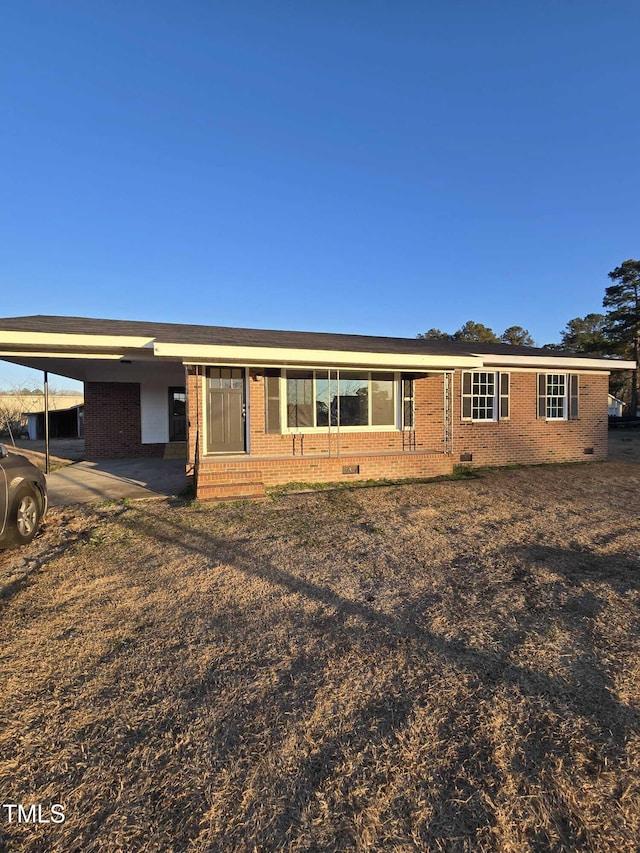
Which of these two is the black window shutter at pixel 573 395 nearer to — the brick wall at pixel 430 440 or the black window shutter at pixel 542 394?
the brick wall at pixel 430 440

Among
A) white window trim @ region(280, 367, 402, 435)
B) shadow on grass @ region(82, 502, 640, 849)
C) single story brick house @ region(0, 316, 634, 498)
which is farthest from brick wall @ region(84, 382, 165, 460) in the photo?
shadow on grass @ region(82, 502, 640, 849)

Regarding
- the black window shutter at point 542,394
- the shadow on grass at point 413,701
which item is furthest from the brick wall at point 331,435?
the shadow on grass at point 413,701

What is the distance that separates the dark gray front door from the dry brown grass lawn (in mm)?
4232

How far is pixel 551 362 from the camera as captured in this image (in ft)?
36.9

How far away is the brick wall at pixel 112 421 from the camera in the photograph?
13430 mm

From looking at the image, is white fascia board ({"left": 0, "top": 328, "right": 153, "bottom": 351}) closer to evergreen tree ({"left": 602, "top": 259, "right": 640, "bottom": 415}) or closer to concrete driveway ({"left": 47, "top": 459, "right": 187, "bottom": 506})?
concrete driveway ({"left": 47, "top": 459, "right": 187, "bottom": 506})

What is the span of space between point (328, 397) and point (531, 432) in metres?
5.90

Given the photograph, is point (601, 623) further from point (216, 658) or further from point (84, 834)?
point (84, 834)

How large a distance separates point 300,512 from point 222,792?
499cm

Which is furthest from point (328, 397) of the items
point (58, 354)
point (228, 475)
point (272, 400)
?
point (58, 354)

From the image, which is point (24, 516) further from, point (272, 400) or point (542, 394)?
point (542, 394)

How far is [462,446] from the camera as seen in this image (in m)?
10.8

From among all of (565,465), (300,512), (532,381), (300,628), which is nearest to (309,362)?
(300,512)

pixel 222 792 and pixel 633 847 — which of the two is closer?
pixel 633 847
